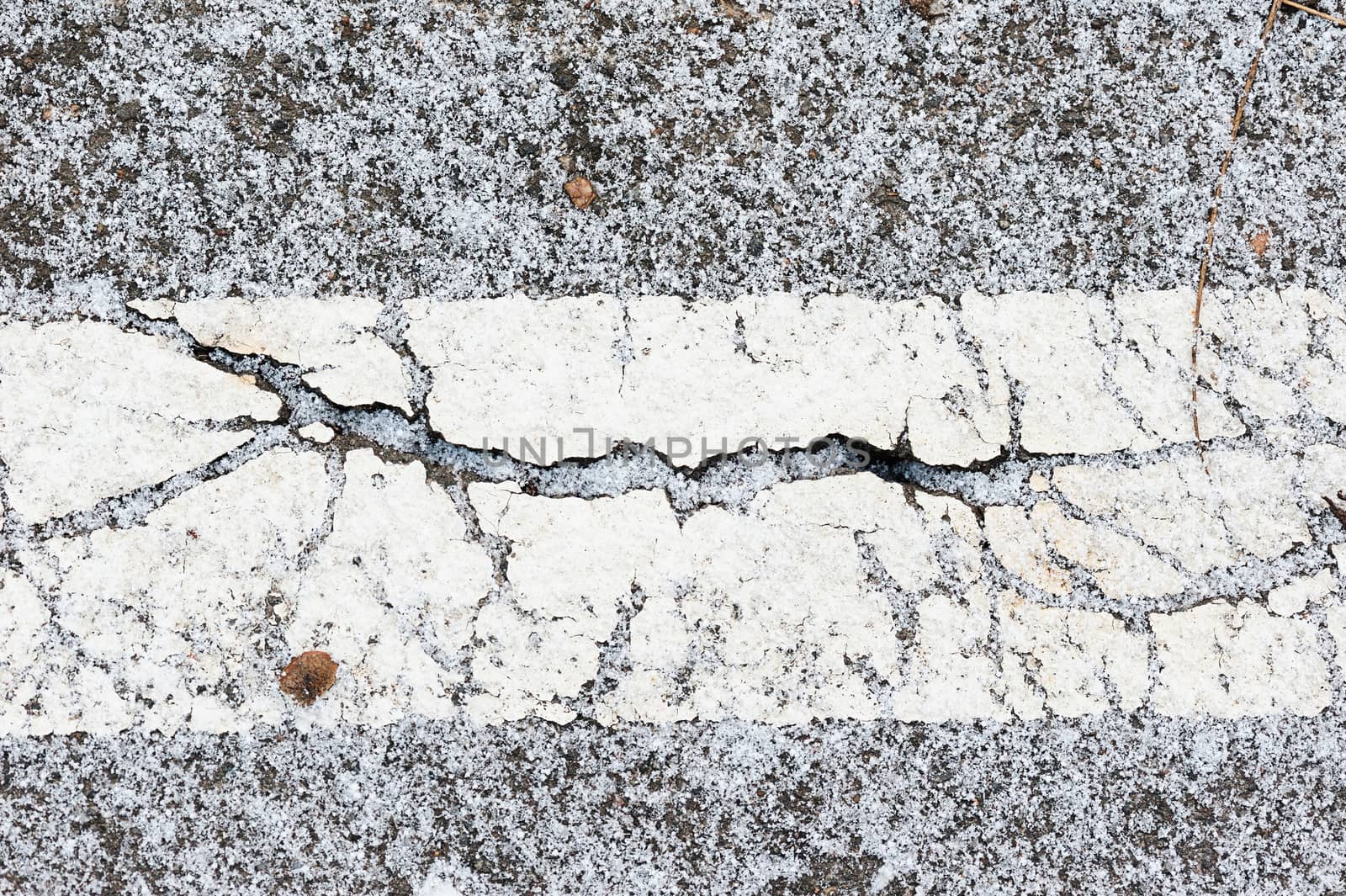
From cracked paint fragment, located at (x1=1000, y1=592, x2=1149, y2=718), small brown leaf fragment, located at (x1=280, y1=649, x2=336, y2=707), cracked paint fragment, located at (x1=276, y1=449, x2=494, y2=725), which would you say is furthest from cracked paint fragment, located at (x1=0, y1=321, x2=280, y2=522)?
cracked paint fragment, located at (x1=1000, y1=592, x2=1149, y2=718)

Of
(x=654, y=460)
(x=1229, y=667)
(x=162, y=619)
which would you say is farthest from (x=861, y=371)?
(x=162, y=619)

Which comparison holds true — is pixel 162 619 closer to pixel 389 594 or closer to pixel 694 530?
pixel 389 594

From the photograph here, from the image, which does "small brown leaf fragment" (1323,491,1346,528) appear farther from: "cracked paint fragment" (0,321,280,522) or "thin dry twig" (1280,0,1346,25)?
"cracked paint fragment" (0,321,280,522)

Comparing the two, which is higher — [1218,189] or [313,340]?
[1218,189]

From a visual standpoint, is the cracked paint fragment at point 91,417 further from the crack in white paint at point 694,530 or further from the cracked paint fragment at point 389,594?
the cracked paint fragment at point 389,594

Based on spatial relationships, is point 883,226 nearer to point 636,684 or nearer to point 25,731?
point 636,684

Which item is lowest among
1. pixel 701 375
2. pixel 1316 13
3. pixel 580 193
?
pixel 701 375

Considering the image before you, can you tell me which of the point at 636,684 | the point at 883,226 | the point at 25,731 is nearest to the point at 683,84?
the point at 883,226
